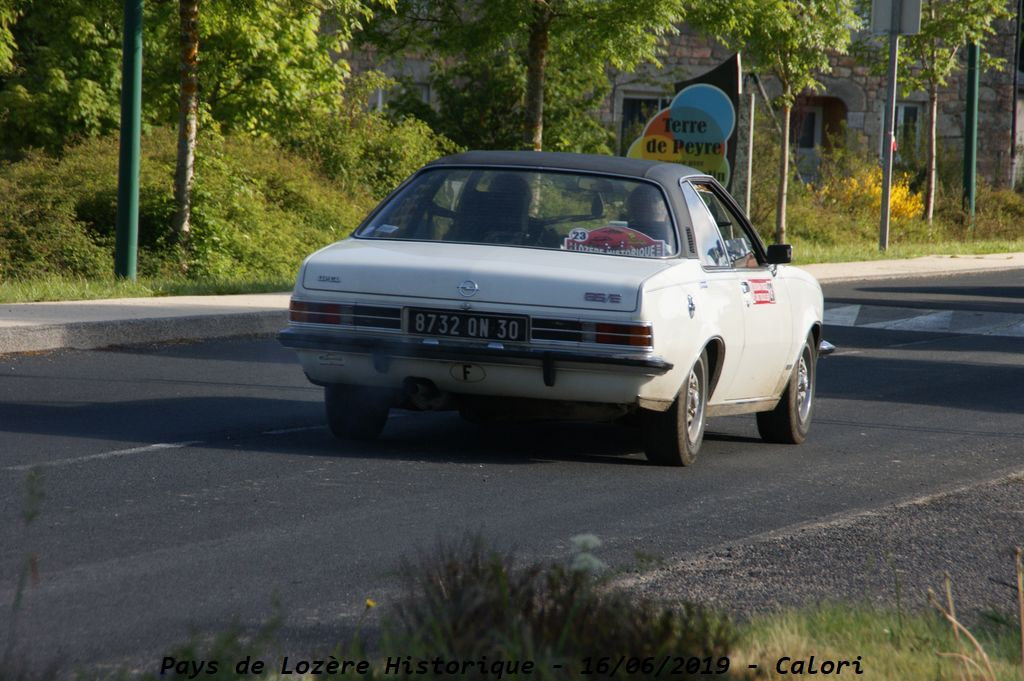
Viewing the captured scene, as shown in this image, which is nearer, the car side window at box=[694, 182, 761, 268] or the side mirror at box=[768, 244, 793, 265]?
the car side window at box=[694, 182, 761, 268]

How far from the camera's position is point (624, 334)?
7.53 metres

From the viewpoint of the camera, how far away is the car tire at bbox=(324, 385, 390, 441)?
27.5 feet

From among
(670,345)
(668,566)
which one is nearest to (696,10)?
(670,345)

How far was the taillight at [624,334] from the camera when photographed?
751 centimetres

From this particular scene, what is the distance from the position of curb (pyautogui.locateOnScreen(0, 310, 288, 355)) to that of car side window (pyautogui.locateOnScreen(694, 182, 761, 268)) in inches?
229

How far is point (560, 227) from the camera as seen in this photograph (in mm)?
8375

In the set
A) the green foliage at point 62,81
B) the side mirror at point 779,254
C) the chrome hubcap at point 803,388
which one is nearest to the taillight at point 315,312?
the side mirror at point 779,254

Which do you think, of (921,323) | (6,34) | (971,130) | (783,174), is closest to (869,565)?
(921,323)

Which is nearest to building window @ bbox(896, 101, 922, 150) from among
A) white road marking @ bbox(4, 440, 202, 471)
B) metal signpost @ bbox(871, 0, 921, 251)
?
metal signpost @ bbox(871, 0, 921, 251)

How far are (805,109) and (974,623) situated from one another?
108ft

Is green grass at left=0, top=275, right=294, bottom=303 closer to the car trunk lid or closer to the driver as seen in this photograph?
the car trunk lid

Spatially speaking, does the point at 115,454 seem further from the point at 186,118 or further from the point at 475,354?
the point at 186,118

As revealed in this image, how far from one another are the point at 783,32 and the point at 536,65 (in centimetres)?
513

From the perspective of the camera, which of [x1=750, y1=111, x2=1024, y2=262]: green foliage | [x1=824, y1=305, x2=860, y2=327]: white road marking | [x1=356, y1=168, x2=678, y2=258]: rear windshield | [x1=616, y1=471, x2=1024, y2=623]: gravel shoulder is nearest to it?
[x1=616, y1=471, x2=1024, y2=623]: gravel shoulder
